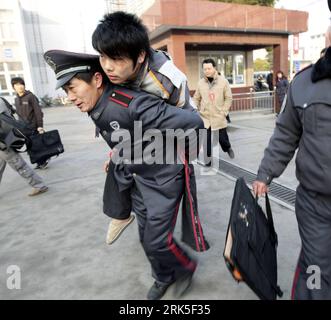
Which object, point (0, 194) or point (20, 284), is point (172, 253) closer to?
point (20, 284)

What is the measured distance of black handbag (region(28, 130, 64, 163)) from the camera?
4.53 m

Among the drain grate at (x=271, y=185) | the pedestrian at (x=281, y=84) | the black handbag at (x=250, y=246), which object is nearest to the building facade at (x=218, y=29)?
the pedestrian at (x=281, y=84)

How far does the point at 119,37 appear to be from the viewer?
1.44m

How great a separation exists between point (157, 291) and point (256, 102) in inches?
378

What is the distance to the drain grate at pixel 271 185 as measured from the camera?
3292mm

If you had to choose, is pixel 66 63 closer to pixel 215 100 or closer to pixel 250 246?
pixel 250 246

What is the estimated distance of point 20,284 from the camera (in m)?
2.20

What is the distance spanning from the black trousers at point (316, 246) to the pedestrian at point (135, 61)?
70 cm

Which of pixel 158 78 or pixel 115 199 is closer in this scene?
pixel 158 78

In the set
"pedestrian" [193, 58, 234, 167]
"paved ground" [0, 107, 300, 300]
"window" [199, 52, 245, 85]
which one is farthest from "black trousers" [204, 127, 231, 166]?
"window" [199, 52, 245, 85]

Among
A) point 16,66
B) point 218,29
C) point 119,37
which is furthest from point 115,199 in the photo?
point 16,66

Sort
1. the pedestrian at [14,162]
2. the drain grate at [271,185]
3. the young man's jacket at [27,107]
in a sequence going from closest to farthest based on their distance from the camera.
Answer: the drain grate at [271,185] < the pedestrian at [14,162] < the young man's jacket at [27,107]

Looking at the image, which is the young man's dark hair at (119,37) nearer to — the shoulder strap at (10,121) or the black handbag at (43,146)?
the shoulder strap at (10,121)
